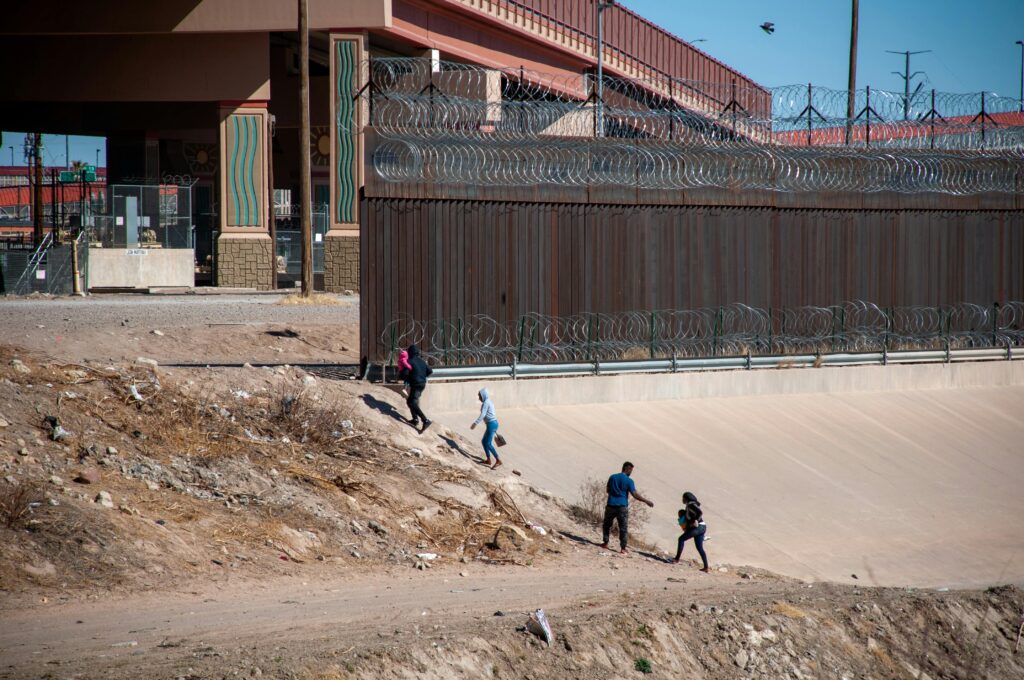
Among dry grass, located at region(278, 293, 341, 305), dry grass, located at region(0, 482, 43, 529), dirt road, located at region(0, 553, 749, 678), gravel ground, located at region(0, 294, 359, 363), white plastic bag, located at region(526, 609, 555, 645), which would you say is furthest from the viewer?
dry grass, located at region(278, 293, 341, 305)

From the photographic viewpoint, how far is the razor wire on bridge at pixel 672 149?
17.9 metres

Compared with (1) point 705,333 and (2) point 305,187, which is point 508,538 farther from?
(2) point 305,187

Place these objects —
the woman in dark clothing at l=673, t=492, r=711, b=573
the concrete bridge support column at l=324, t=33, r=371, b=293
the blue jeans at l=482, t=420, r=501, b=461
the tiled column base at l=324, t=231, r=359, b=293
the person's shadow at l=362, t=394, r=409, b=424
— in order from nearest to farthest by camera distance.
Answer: the woman in dark clothing at l=673, t=492, r=711, b=573 < the blue jeans at l=482, t=420, r=501, b=461 < the person's shadow at l=362, t=394, r=409, b=424 < the concrete bridge support column at l=324, t=33, r=371, b=293 < the tiled column base at l=324, t=231, r=359, b=293

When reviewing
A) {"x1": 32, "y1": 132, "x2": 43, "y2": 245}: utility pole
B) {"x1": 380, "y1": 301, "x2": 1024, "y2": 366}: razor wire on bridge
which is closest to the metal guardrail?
{"x1": 380, "y1": 301, "x2": 1024, "y2": 366}: razor wire on bridge

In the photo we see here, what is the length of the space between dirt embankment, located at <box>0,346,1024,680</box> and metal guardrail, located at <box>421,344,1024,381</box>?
6.95 feet

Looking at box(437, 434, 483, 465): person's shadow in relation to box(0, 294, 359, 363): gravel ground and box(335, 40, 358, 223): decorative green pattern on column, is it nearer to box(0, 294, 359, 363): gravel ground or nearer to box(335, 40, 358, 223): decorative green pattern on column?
box(0, 294, 359, 363): gravel ground

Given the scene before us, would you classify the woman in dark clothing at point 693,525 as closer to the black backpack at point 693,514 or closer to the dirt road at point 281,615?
the black backpack at point 693,514

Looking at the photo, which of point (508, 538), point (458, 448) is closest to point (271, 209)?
point (458, 448)

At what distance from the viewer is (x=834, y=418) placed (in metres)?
19.2

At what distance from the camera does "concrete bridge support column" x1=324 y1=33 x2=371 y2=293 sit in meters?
31.1

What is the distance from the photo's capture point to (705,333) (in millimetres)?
20109

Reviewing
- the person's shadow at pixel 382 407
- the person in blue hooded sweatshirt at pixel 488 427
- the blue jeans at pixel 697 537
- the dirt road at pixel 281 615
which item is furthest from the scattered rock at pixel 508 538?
the person's shadow at pixel 382 407

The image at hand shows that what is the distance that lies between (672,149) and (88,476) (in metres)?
11.4

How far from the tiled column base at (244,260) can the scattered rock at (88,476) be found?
68.6ft
